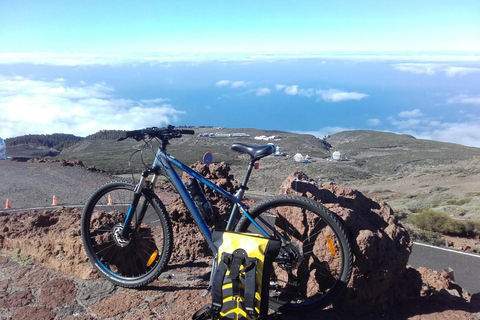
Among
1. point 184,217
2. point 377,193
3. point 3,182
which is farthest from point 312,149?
point 184,217

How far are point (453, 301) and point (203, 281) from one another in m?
2.23

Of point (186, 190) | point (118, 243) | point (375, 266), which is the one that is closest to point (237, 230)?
point (186, 190)

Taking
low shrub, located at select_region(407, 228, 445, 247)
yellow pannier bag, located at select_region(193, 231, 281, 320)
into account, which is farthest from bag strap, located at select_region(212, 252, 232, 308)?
low shrub, located at select_region(407, 228, 445, 247)

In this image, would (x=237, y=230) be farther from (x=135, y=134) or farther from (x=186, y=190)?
(x=135, y=134)

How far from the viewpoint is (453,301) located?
3.52 meters

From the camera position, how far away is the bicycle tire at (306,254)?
309 centimetres

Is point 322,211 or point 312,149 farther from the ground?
point 322,211

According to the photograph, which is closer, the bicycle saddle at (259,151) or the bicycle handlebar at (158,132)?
the bicycle saddle at (259,151)

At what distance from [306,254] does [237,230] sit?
2.11 ft

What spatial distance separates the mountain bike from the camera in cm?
315

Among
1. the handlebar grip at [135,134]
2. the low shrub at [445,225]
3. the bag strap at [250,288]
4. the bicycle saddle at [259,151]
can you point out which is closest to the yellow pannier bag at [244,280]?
the bag strap at [250,288]

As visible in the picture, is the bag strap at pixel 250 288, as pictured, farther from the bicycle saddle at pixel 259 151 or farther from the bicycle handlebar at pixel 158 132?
the bicycle handlebar at pixel 158 132

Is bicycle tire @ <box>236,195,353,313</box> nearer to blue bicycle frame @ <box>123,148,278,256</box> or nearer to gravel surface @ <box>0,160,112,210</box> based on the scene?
blue bicycle frame @ <box>123,148,278,256</box>

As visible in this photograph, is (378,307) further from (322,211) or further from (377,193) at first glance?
(377,193)
